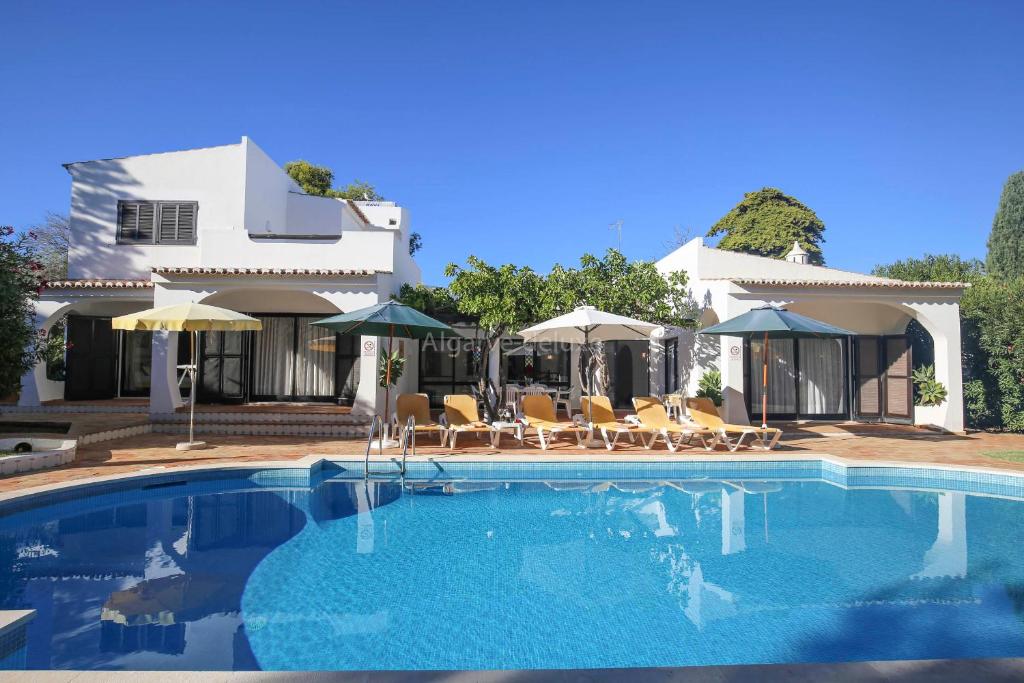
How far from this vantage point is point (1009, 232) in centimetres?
4019

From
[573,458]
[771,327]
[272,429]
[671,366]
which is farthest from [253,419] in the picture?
[671,366]

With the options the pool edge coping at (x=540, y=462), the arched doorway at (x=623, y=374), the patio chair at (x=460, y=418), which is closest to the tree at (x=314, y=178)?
the arched doorway at (x=623, y=374)

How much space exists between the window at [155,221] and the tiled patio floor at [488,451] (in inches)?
289

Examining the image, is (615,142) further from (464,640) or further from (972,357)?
(464,640)

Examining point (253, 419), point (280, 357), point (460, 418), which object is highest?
point (280, 357)

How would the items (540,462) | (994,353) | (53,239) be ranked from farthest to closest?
(53,239) < (994,353) < (540,462)

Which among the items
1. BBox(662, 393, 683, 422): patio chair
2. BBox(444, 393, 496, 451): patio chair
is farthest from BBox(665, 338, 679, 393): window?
BBox(444, 393, 496, 451): patio chair

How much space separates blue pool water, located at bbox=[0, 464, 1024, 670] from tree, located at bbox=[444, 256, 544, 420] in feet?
18.4

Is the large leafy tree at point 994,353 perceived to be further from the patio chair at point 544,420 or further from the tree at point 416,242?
the tree at point 416,242

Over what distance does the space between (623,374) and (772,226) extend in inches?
1066

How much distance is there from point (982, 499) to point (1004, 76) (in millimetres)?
15572

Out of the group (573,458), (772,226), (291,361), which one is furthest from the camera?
(772,226)

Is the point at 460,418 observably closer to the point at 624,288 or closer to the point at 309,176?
the point at 624,288

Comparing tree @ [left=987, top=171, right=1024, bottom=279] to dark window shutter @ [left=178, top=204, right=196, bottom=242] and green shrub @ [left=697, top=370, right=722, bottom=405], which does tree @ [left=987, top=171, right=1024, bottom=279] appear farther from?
dark window shutter @ [left=178, top=204, right=196, bottom=242]
